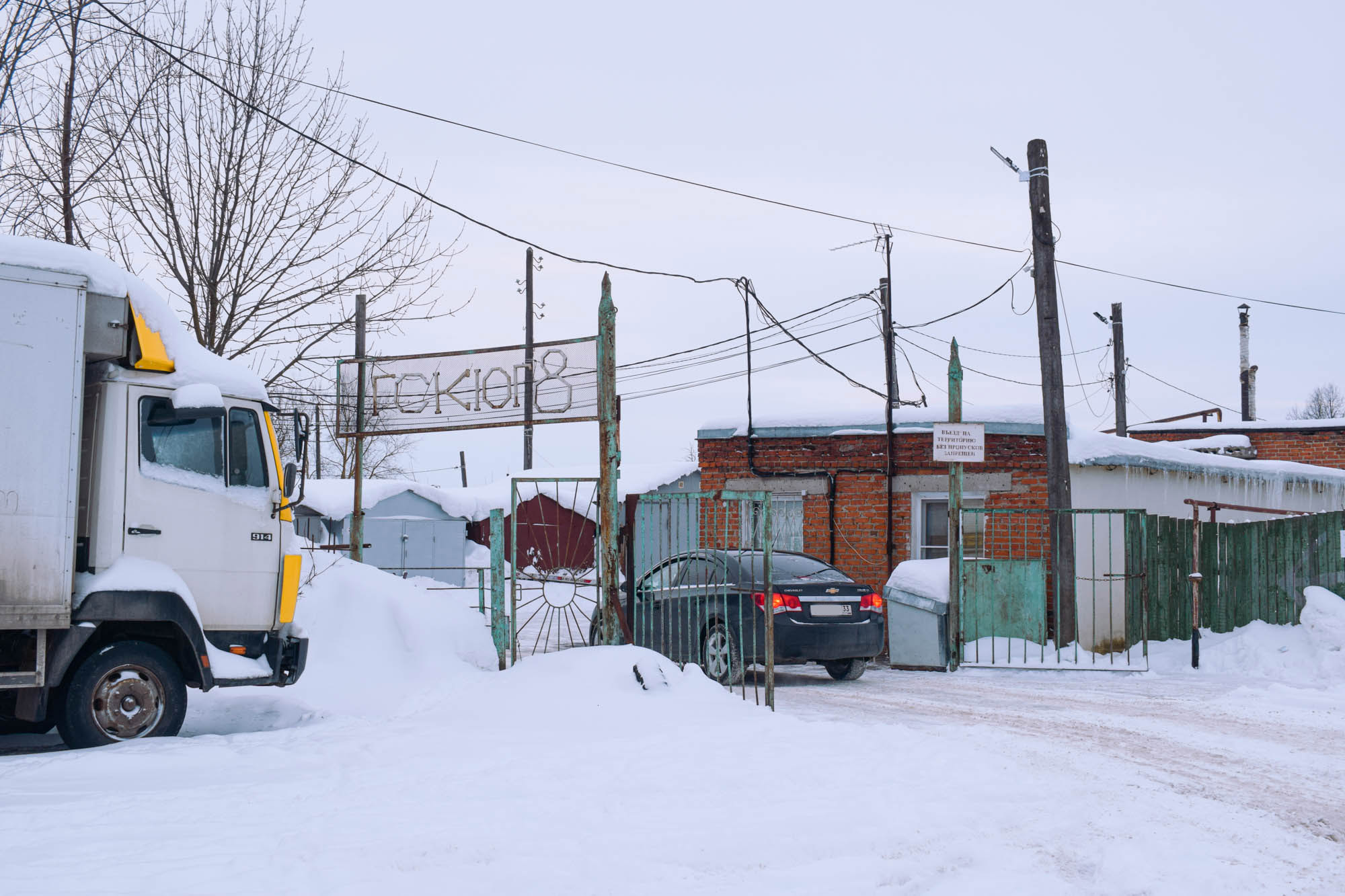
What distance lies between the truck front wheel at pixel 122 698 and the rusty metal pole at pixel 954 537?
30.2 ft

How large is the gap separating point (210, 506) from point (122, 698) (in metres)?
1.44

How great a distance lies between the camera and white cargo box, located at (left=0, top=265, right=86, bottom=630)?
7.51 metres

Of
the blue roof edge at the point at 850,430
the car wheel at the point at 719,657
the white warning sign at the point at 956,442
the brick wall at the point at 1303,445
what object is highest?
the brick wall at the point at 1303,445

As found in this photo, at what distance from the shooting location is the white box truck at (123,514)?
7.59 meters

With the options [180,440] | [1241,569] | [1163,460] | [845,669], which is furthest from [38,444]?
[1163,460]

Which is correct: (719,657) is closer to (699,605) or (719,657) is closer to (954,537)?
(699,605)

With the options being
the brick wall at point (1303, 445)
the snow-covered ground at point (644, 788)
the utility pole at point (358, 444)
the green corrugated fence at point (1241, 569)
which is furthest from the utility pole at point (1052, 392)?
the brick wall at point (1303, 445)

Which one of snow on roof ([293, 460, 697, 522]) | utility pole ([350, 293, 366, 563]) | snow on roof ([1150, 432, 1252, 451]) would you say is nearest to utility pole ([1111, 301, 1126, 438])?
snow on roof ([1150, 432, 1252, 451])

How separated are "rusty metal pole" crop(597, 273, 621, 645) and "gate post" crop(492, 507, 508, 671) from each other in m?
0.97

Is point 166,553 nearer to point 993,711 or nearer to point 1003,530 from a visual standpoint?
point 993,711

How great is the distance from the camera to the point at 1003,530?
56.7 ft

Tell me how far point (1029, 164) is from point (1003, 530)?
208 inches

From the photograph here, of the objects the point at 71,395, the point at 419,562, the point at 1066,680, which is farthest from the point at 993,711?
the point at 419,562

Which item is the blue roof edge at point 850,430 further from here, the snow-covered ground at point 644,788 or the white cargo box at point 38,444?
the white cargo box at point 38,444
